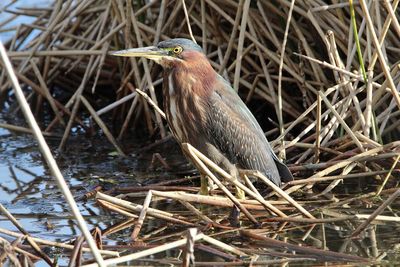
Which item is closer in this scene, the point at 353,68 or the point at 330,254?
the point at 330,254

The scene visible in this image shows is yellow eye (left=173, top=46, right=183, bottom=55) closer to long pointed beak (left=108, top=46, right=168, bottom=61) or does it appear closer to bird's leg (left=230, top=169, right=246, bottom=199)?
long pointed beak (left=108, top=46, right=168, bottom=61)

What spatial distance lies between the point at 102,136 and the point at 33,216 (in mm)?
2008

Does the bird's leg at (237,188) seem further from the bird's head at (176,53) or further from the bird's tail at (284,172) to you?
the bird's head at (176,53)

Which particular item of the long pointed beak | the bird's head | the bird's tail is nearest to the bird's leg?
the bird's tail

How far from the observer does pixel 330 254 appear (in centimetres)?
377

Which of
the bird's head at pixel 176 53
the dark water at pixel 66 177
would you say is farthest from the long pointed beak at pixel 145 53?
the dark water at pixel 66 177

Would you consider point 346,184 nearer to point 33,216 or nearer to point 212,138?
point 212,138

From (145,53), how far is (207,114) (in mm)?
501

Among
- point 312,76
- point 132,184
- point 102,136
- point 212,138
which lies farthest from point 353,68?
point 102,136

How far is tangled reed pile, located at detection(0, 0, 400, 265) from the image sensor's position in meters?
4.28

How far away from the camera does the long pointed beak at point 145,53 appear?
473 cm

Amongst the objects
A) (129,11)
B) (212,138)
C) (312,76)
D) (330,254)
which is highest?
(129,11)

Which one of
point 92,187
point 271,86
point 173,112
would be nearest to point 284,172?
point 173,112

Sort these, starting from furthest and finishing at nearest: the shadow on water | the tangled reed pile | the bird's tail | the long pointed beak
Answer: the bird's tail < the long pointed beak < the tangled reed pile < the shadow on water
